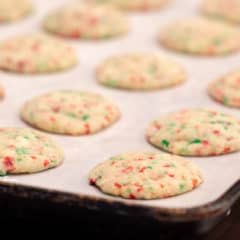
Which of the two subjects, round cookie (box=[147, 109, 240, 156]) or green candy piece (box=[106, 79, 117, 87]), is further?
green candy piece (box=[106, 79, 117, 87])

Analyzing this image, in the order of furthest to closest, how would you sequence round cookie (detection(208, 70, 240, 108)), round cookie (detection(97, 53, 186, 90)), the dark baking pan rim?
round cookie (detection(97, 53, 186, 90)) → round cookie (detection(208, 70, 240, 108)) → the dark baking pan rim

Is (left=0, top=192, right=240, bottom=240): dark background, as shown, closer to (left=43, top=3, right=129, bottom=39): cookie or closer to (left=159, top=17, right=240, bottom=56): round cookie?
(left=159, top=17, right=240, bottom=56): round cookie

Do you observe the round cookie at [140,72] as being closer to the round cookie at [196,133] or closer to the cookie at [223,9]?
the round cookie at [196,133]

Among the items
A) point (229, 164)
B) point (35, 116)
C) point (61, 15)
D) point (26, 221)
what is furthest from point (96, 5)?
point (26, 221)

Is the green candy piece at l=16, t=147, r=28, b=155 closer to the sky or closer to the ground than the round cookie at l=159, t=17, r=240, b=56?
closer to the ground

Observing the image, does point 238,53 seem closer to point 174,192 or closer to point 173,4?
point 173,4

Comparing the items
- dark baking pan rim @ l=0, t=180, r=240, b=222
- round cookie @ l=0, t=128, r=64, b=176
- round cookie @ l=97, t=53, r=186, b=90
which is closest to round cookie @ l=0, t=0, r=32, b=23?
round cookie @ l=97, t=53, r=186, b=90
